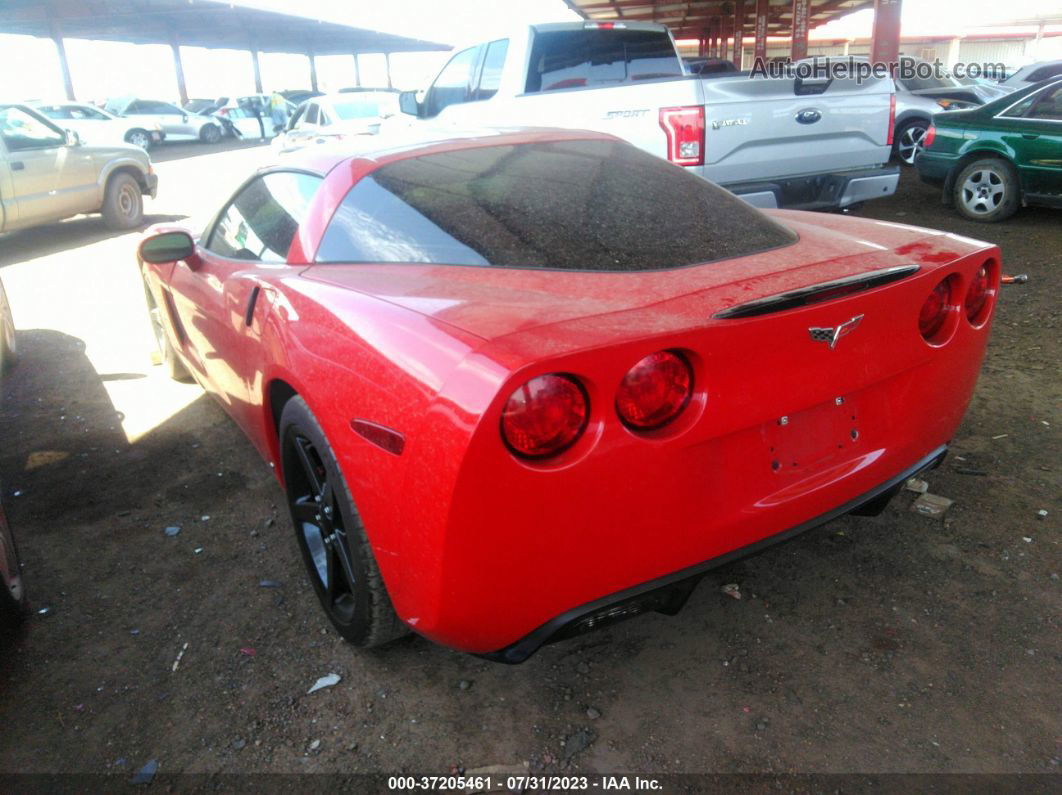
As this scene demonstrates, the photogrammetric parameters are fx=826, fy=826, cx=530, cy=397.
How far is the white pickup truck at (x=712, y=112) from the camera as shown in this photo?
552cm

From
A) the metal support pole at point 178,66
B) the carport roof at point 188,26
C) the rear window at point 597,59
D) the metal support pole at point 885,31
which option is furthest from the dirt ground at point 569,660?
the metal support pole at point 178,66

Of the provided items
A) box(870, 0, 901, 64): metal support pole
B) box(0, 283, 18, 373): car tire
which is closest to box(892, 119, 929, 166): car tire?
box(870, 0, 901, 64): metal support pole

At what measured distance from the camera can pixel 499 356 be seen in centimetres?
167

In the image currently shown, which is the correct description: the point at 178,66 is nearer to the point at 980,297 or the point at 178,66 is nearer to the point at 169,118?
the point at 169,118

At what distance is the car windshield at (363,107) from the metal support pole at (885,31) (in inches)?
349

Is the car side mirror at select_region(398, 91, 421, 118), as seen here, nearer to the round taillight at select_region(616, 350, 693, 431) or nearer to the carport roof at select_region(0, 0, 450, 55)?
the round taillight at select_region(616, 350, 693, 431)

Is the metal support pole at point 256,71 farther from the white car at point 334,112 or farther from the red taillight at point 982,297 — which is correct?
the red taillight at point 982,297

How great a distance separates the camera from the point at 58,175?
9.70 metres

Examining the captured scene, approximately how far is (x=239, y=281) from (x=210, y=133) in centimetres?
2921

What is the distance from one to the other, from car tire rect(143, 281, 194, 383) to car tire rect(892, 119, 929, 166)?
10939 mm

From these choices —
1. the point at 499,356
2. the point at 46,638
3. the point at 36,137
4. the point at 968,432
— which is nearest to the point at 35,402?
the point at 46,638

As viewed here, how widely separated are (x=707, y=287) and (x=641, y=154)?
1.35m

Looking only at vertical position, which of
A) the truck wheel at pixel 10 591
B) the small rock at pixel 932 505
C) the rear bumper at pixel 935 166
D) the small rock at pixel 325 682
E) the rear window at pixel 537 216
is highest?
the rear window at pixel 537 216

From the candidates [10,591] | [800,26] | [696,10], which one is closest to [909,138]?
[800,26]
